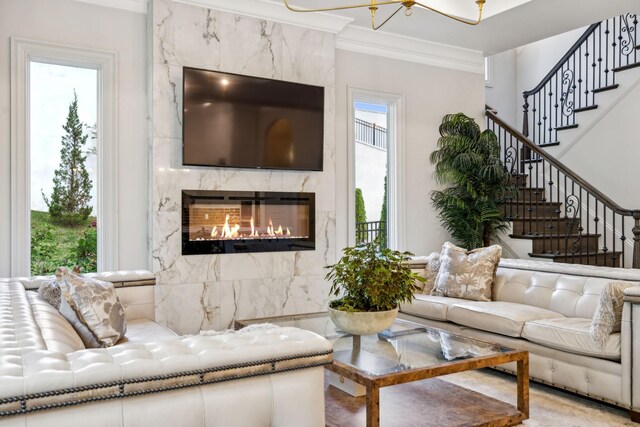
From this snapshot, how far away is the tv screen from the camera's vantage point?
4625mm

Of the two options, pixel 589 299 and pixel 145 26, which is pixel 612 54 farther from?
pixel 145 26

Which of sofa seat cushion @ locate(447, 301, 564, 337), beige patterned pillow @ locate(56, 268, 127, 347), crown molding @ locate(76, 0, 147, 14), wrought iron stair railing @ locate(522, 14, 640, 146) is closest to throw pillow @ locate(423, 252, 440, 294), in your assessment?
sofa seat cushion @ locate(447, 301, 564, 337)

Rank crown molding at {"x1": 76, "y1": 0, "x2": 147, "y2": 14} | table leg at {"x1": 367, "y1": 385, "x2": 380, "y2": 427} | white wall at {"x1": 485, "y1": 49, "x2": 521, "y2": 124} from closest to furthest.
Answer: table leg at {"x1": 367, "y1": 385, "x2": 380, "y2": 427}, crown molding at {"x1": 76, "y1": 0, "x2": 147, "y2": 14}, white wall at {"x1": 485, "y1": 49, "x2": 521, "y2": 124}

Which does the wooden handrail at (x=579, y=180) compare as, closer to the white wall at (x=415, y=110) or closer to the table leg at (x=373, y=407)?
the white wall at (x=415, y=110)

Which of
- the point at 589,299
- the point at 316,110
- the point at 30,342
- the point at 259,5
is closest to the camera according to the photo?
the point at 30,342

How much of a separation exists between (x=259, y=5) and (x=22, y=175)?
2.50 metres

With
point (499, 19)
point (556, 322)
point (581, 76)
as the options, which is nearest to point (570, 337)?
point (556, 322)

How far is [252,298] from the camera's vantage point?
4965mm

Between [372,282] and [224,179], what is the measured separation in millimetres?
2226

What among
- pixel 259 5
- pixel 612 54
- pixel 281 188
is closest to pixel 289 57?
pixel 259 5

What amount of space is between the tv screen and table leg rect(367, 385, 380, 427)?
281 centimetres

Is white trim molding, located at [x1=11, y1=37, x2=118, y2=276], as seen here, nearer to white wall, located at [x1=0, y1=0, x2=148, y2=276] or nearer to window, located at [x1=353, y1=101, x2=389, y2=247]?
white wall, located at [x1=0, y1=0, x2=148, y2=276]

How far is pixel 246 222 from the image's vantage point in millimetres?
4984

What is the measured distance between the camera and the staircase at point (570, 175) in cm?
597
